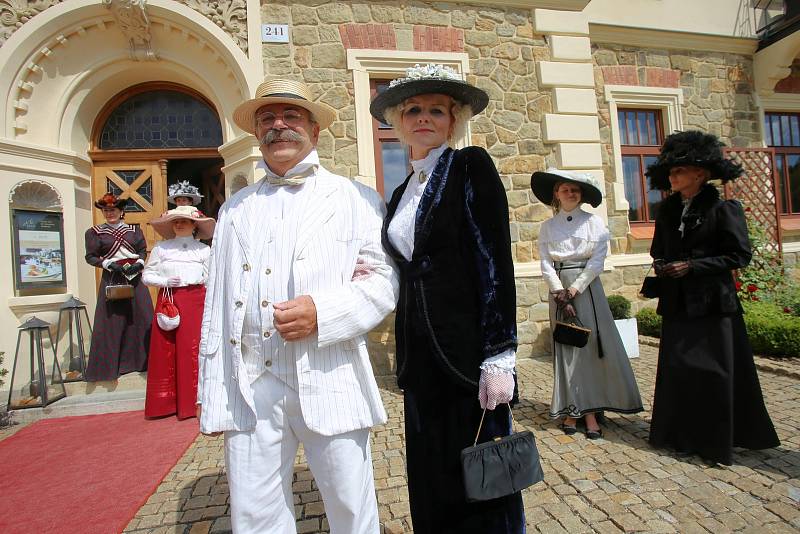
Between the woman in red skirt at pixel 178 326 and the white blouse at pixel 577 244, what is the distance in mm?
3136

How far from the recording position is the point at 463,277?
148 centimetres

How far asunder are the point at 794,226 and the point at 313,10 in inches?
365

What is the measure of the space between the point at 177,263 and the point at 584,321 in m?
3.75

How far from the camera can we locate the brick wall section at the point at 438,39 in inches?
206

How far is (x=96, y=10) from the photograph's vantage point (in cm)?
466

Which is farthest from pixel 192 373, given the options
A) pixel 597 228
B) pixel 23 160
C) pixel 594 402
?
pixel 597 228

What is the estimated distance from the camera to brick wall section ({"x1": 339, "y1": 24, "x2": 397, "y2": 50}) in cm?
504

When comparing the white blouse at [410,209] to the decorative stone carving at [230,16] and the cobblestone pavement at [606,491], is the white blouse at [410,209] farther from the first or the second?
the decorative stone carving at [230,16]

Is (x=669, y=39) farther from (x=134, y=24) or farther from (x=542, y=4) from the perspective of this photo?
(x=134, y=24)

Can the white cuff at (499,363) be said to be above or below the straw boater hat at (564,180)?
below

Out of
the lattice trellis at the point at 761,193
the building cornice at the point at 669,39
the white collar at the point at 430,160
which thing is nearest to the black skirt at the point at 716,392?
the white collar at the point at 430,160

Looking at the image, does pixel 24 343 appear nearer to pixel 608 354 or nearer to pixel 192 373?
pixel 192 373

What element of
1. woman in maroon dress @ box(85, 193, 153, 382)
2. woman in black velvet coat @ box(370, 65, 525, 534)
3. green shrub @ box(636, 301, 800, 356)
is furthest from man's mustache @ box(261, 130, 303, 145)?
green shrub @ box(636, 301, 800, 356)

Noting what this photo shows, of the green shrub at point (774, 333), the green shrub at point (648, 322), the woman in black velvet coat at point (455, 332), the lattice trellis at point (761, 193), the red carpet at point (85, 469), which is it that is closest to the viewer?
the woman in black velvet coat at point (455, 332)
